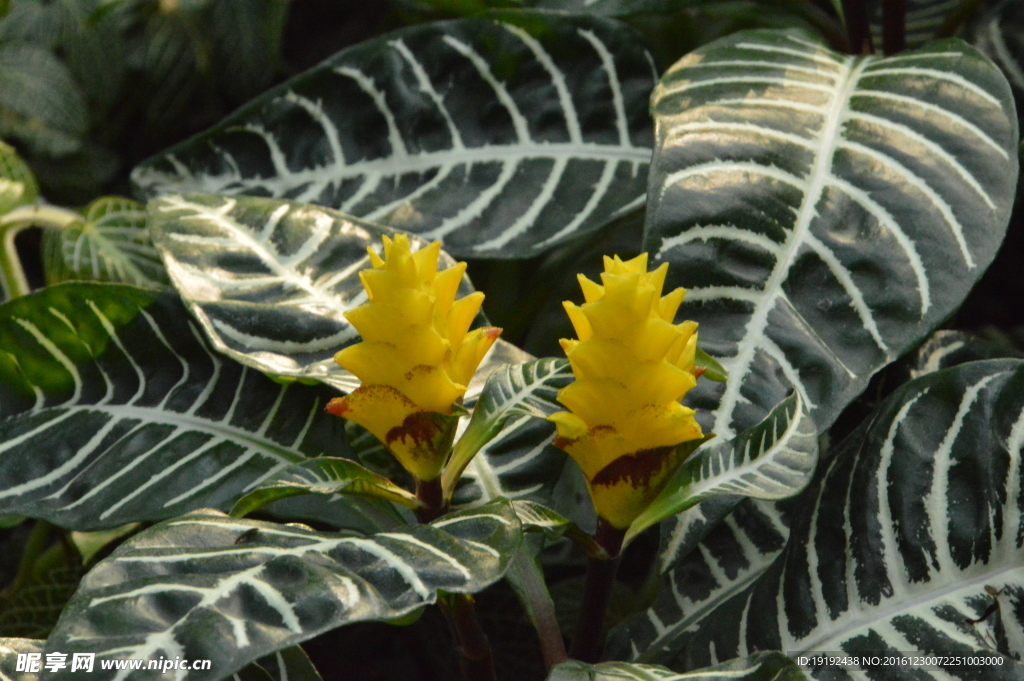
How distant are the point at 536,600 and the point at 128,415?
481 mm

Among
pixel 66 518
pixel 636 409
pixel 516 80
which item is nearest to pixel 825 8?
pixel 516 80

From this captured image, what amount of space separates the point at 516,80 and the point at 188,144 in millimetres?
475

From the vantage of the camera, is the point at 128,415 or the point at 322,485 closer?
the point at 322,485

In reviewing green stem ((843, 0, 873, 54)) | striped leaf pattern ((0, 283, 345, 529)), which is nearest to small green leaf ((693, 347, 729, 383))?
striped leaf pattern ((0, 283, 345, 529))

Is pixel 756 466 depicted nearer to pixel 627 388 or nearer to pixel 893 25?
pixel 627 388

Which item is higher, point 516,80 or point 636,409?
point 516,80

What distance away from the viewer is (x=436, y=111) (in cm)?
127

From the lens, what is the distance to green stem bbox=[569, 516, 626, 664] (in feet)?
2.59

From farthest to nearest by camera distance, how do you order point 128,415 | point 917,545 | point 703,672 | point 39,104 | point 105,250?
point 39,104, point 105,250, point 128,415, point 917,545, point 703,672

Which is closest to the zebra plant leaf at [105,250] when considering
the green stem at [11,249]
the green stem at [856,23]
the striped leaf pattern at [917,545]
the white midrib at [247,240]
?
the green stem at [11,249]

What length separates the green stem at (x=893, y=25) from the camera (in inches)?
49.8

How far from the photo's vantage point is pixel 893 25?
1.27 m

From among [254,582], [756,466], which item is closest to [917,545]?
[756,466]

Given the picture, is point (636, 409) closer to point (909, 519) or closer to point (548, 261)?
point (909, 519)
